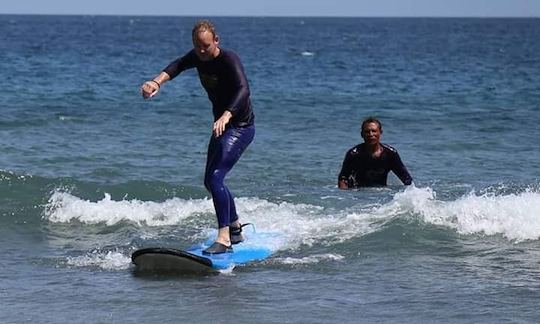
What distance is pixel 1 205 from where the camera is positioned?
1174 cm

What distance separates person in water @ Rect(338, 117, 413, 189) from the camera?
11.7 metres

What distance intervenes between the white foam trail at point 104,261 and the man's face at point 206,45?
1.79m

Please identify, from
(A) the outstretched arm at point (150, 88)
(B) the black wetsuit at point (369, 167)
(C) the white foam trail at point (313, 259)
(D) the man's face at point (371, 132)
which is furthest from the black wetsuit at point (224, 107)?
(B) the black wetsuit at point (369, 167)

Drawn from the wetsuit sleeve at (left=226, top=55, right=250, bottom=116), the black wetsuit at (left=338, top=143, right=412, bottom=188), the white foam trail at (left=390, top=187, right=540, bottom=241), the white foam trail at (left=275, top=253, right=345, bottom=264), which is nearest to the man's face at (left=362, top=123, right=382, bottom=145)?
the black wetsuit at (left=338, top=143, right=412, bottom=188)

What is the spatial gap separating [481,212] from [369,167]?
177cm

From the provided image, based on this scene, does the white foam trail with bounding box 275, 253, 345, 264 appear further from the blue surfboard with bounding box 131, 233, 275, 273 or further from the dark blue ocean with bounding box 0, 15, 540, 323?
the blue surfboard with bounding box 131, 233, 275, 273

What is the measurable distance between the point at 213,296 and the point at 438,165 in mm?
8181

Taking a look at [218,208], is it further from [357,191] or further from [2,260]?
[357,191]

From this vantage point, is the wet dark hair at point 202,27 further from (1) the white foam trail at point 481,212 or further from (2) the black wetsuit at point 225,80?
(1) the white foam trail at point 481,212

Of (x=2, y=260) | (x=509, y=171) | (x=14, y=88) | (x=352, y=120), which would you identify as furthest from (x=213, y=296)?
(x=14, y=88)

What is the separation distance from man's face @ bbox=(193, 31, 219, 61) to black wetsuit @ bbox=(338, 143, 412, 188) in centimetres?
392

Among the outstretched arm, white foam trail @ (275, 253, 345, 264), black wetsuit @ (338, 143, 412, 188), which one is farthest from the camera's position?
black wetsuit @ (338, 143, 412, 188)

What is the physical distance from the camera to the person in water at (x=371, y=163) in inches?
459

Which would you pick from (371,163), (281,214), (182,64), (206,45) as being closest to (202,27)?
(206,45)
